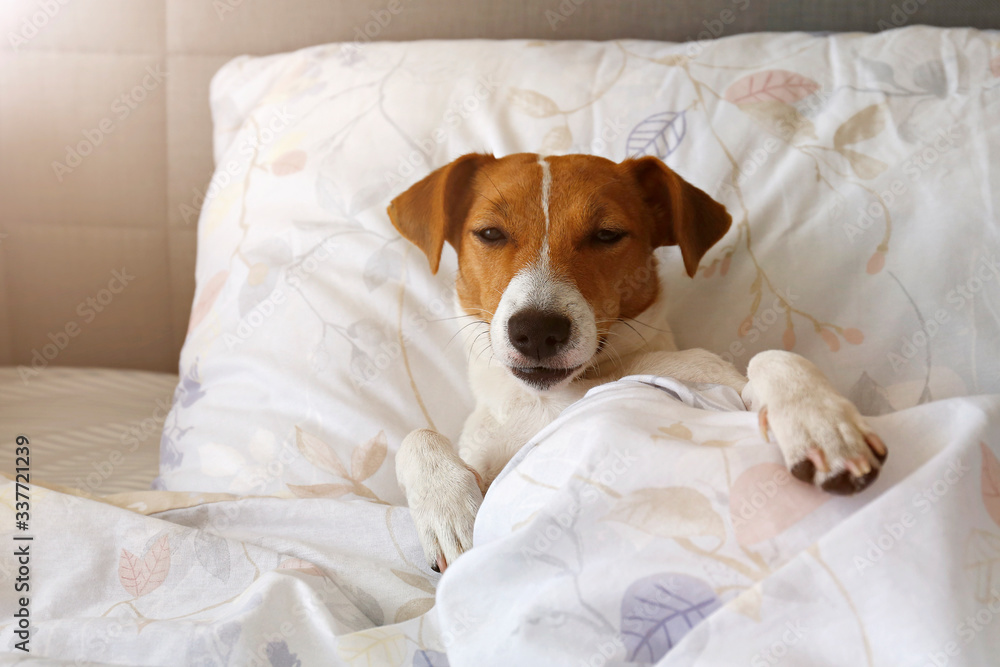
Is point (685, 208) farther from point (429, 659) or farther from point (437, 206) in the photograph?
point (429, 659)

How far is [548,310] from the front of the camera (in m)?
1.29

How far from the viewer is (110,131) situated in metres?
2.39

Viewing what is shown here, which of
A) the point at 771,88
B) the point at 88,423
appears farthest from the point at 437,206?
the point at 88,423

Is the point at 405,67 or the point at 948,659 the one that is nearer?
the point at 948,659

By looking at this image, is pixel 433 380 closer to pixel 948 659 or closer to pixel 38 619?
pixel 38 619

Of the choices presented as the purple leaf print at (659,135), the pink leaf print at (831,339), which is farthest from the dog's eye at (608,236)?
the pink leaf print at (831,339)

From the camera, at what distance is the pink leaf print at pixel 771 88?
5.72ft

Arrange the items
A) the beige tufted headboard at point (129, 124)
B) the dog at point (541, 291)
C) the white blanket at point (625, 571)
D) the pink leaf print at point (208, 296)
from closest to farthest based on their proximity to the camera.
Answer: the white blanket at point (625, 571) < the dog at point (541, 291) < the pink leaf print at point (208, 296) < the beige tufted headboard at point (129, 124)

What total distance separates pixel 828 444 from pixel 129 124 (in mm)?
2467

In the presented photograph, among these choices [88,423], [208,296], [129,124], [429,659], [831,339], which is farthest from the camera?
[129,124]

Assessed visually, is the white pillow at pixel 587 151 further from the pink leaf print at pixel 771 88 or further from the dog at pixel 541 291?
the dog at pixel 541 291

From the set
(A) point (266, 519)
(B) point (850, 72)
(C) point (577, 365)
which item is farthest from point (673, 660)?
(B) point (850, 72)

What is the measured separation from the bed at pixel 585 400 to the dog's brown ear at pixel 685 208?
0.21 metres

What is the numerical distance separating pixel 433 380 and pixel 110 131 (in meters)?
1.60
